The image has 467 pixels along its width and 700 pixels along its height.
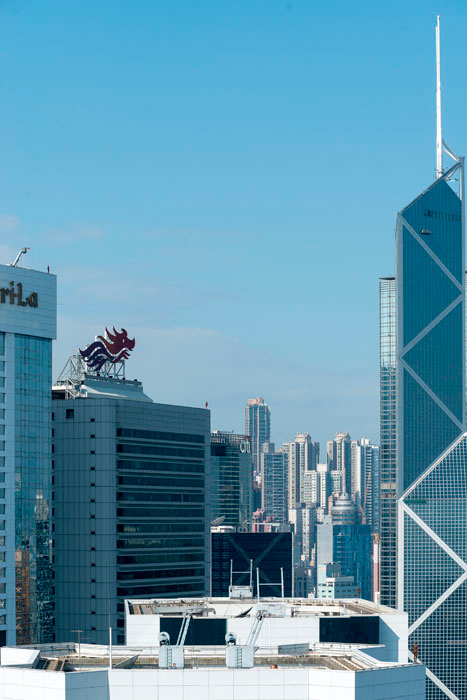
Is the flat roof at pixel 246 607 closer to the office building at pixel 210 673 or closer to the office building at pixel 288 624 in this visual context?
the office building at pixel 288 624

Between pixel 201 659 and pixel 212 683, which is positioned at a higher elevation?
pixel 201 659

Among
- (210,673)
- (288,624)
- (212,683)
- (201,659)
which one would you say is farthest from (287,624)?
(210,673)

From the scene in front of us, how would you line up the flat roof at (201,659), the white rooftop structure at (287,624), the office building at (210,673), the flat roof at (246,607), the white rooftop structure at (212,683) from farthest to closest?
1. the flat roof at (246,607)
2. the white rooftop structure at (287,624)
3. the flat roof at (201,659)
4. the office building at (210,673)
5. the white rooftop structure at (212,683)

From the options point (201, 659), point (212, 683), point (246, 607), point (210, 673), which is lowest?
point (246, 607)

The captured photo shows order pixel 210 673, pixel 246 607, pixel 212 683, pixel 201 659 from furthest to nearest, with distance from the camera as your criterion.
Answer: pixel 246 607, pixel 201 659, pixel 212 683, pixel 210 673

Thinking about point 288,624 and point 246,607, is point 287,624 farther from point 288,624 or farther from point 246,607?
point 246,607

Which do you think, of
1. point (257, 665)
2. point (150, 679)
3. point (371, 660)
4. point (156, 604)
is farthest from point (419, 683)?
point (156, 604)

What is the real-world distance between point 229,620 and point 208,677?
62970 millimetres

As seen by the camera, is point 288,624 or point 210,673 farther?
point 288,624

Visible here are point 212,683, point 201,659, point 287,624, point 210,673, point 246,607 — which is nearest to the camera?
point 210,673

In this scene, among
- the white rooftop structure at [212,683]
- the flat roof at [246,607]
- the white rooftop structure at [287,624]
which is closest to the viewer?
the white rooftop structure at [212,683]

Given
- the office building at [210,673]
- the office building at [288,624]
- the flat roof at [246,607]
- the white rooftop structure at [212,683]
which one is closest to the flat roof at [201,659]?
the office building at [210,673]

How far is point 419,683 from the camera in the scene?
8575cm

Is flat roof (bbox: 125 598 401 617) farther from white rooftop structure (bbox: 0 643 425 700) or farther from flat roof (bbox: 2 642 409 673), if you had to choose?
white rooftop structure (bbox: 0 643 425 700)
